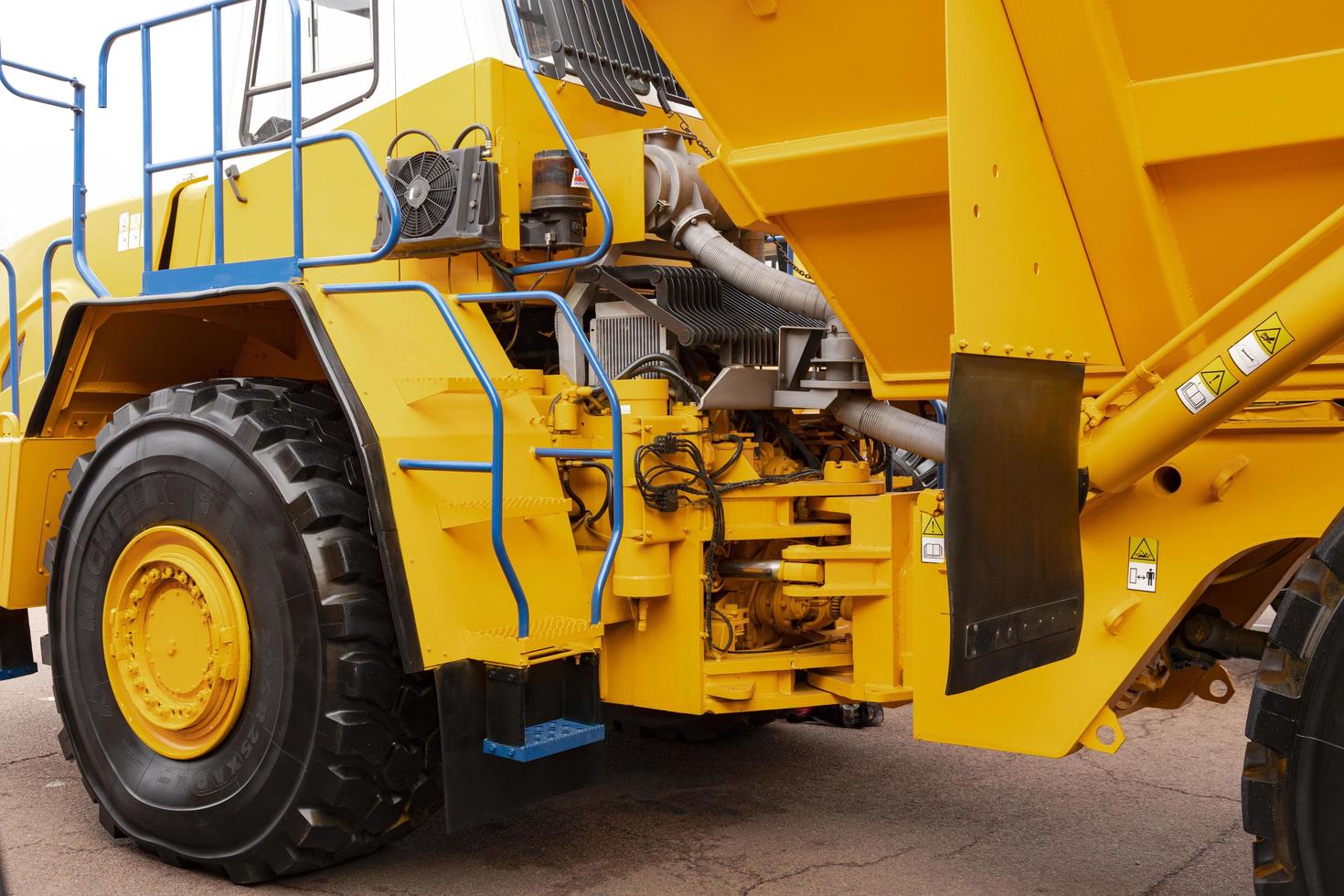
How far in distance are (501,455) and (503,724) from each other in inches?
28.1

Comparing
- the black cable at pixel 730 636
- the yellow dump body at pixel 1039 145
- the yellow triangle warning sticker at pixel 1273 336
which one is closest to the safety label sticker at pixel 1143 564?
the yellow dump body at pixel 1039 145

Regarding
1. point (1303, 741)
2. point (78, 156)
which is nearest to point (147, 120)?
point (78, 156)

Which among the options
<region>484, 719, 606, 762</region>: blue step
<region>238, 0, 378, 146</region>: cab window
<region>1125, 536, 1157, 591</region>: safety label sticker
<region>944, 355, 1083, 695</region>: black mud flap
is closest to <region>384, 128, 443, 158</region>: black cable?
<region>238, 0, 378, 146</region>: cab window

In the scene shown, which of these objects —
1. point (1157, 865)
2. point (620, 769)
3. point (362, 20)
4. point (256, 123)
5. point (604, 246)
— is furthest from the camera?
point (620, 769)

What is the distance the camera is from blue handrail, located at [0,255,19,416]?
488 cm

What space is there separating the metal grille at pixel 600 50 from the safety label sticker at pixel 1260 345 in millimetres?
2126

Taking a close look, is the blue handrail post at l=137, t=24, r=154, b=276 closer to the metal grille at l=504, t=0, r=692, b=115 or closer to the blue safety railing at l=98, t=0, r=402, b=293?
the blue safety railing at l=98, t=0, r=402, b=293

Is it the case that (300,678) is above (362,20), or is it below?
below

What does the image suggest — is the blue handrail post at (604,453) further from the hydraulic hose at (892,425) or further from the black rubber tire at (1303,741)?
the black rubber tire at (1303,741)

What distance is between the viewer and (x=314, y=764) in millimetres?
3424

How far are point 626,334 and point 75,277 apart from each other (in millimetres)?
2486

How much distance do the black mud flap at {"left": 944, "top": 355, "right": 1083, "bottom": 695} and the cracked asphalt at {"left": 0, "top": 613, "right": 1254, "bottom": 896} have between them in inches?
51.7

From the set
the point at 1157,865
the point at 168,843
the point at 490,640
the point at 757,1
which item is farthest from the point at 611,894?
the point at 757,1

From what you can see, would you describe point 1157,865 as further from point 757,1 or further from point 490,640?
point 757,1
